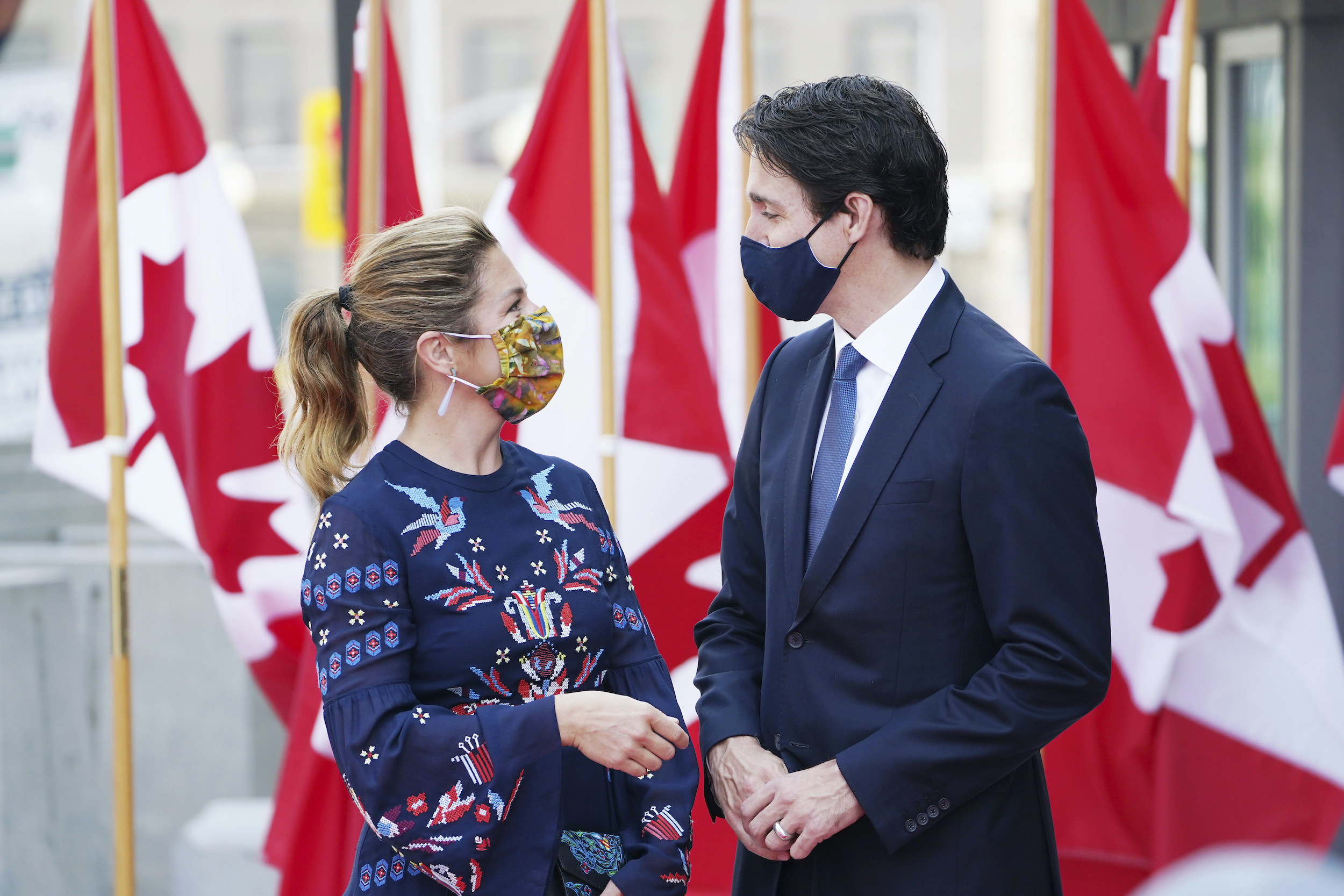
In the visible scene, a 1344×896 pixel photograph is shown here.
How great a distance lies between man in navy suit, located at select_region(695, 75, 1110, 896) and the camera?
1679 mm

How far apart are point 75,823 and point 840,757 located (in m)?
3.14

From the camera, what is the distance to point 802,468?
1.84 meters

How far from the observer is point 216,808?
378 centimetres

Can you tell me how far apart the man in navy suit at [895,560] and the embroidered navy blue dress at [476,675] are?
166 mm

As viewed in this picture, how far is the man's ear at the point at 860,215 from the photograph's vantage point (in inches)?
70.6

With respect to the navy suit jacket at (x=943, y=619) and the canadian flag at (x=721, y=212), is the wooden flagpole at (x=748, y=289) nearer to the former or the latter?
the canadian flag at (x=721, y=212)

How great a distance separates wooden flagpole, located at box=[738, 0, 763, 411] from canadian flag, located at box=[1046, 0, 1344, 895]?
2.41 feet

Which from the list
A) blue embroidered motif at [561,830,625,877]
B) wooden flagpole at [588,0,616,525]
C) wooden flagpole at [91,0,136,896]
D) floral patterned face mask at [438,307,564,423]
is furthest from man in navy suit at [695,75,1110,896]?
wooden flagpole at [91,0,136,896]

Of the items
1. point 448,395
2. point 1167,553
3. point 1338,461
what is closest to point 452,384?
point 448,395

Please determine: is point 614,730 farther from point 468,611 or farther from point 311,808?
point 311,808

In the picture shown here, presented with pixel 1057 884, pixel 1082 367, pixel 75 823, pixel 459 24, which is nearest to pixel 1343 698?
pixel 1082 367

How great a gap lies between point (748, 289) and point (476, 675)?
179 centimetres

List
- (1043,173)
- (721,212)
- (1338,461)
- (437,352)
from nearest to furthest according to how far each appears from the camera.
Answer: (437,352), (1338,461), (1043,173), (721,212)

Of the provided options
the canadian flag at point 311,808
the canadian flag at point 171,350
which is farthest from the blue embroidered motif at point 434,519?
the canadian flag at point 171,350
